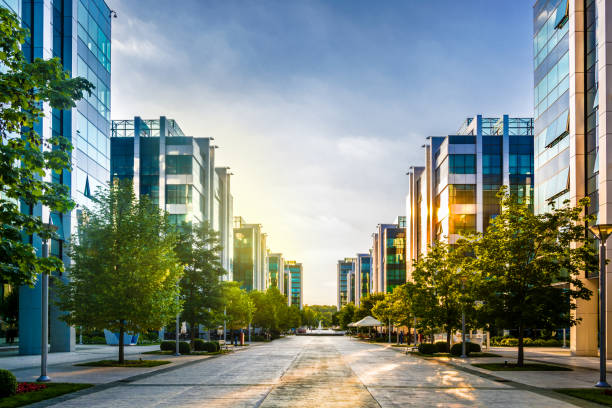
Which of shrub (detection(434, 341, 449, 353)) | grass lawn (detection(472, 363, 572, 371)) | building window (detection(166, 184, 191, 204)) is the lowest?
shrub (detection(434, 341, 449, 353))

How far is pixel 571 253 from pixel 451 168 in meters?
51.7

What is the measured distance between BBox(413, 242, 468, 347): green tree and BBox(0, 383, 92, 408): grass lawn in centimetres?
2435

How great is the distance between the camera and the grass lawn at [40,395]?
16.4 m

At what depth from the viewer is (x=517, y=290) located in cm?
2945

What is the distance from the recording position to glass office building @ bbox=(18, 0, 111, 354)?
40.4 m

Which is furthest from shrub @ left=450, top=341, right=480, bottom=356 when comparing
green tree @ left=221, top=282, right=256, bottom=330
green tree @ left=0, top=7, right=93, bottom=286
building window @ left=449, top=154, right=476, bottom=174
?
building window @ left=449, top=154, right=476, bottom=174

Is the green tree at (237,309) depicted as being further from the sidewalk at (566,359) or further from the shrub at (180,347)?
the sidewalk at (566,359)

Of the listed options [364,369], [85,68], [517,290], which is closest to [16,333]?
[85,68]

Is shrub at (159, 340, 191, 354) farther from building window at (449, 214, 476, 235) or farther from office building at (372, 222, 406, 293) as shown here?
office building at (372, 222, 406, 293)

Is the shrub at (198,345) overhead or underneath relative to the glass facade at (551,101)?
underneath

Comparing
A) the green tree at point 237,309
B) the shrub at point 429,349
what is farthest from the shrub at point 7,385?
the green tree at point 237,309

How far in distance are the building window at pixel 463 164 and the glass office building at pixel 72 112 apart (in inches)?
1809

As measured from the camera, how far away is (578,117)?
41.6 metres

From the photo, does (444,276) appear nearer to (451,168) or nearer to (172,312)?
(172,312)
